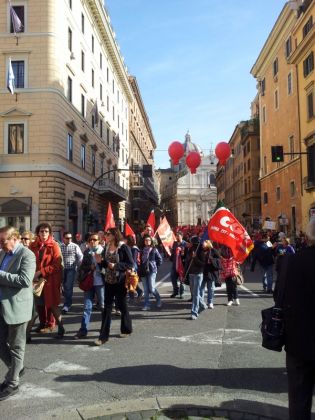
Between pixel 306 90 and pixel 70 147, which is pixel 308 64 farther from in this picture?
pixel 70 147

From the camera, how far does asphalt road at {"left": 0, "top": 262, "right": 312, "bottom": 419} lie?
4.73 m

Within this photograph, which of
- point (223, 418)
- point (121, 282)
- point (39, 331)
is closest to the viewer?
point (223, 418)

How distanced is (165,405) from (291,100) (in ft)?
117

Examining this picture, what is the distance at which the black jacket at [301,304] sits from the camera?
325 centimetres

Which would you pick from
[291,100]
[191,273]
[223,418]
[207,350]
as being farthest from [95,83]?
[223,418]

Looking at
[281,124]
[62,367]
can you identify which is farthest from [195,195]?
[62,367]

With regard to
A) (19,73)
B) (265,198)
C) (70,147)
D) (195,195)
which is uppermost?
(195,195)

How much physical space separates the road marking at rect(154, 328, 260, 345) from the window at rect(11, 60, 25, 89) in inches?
903

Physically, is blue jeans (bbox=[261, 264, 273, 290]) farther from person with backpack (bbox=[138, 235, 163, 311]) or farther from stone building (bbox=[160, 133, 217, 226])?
stone building (bbox=[160, 133, 217, 226])

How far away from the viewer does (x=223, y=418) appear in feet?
13.6

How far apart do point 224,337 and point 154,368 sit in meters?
2.06

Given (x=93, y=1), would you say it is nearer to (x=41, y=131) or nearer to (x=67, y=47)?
(x=67, y=47)

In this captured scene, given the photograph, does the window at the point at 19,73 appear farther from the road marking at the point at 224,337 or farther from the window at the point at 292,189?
the road marking at the point at 224,337

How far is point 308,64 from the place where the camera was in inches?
1267
